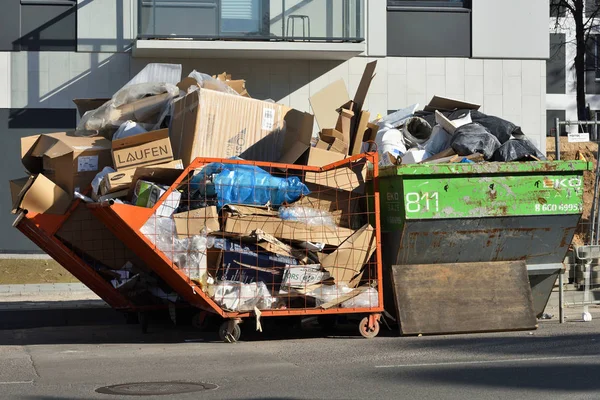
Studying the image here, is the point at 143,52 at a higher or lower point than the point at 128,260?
higher

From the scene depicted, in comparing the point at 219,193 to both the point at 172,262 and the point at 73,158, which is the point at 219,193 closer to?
the point at 172,262

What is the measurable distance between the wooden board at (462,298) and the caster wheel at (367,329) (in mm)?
239

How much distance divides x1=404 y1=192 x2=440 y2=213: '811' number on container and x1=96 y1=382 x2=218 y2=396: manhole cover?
2.92 metres

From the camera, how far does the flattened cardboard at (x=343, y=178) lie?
339 inches

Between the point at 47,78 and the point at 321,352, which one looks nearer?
the point at 321,352

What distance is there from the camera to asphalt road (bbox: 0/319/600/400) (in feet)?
19.8

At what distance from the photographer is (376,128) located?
942cm

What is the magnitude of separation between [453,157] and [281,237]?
1873 mm

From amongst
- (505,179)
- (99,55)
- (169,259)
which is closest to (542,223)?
(505,179)

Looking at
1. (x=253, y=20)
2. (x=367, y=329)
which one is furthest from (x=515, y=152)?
(x=253, y=20)

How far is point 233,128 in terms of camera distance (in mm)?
8992

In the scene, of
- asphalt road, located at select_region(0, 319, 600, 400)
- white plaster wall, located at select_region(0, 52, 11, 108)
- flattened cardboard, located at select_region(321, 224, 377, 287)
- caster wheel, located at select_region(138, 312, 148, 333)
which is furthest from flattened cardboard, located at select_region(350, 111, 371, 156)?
white plaster wall, located at select_region(0, 52, 11, 108)

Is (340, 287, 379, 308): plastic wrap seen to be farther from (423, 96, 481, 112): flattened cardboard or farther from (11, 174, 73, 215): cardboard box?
(11, 174, 73, 215): cardboard box

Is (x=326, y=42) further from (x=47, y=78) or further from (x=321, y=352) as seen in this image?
(x=321, y=352)
